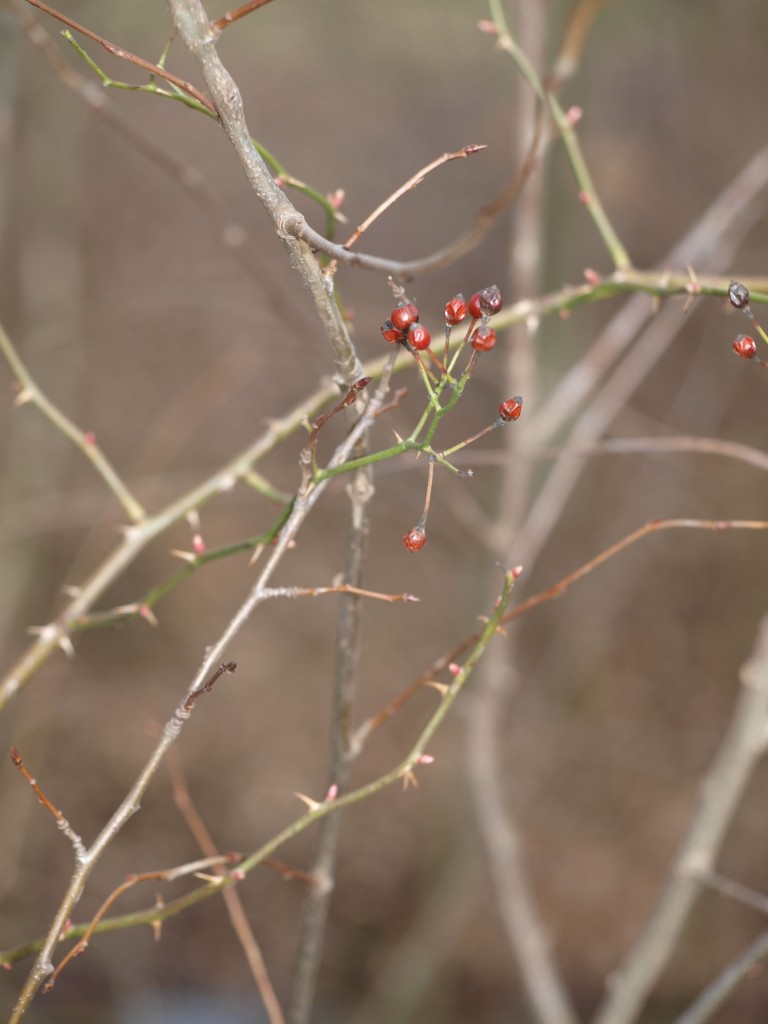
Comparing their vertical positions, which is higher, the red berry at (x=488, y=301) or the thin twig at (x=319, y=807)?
the red berry at (x=488, y=301)

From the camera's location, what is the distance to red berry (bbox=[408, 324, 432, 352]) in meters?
0.90

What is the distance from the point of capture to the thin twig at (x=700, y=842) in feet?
5.85

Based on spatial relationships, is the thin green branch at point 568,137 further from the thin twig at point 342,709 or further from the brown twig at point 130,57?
the brown twig at point 130,57

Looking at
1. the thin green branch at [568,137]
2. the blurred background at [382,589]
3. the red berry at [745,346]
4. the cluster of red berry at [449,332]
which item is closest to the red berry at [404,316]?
the cluster of red berry at [449,332]

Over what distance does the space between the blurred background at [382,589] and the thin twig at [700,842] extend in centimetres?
90

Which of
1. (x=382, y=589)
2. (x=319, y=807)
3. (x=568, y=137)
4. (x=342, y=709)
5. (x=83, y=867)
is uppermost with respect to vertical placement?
(x=382, y=589)

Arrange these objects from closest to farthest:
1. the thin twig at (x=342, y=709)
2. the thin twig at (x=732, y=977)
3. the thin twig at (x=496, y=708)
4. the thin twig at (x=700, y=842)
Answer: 1. the thin twig at (x=342, y=709)
2. the thin twig at (x=732, y=977)
3. the thin twig at (x=700, y=842)
4. the thin twig at (x=496, y=708)

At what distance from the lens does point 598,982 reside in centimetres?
475

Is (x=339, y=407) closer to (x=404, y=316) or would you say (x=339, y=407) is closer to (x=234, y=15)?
(x=404, y=316)

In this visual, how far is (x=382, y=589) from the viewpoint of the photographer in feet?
19.6

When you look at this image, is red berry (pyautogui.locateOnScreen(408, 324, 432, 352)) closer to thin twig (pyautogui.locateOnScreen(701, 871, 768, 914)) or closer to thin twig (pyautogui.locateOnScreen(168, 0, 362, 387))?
thin twig (pyautogui.locateOnScreen(168, 0, 362, 387))

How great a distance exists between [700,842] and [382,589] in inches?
166

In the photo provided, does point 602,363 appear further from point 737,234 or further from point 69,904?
point 69,904

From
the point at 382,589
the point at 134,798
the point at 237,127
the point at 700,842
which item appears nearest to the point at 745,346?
the point at 237,127
